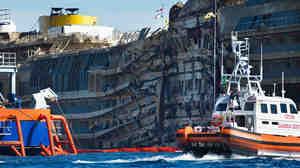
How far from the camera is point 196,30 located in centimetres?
8012

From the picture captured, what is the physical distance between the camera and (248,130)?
50812 millimetres

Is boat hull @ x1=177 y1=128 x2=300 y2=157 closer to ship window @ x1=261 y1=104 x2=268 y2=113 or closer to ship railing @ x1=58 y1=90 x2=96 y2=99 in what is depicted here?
ship window @ x1=261 y1=104 x2=268 y2=113

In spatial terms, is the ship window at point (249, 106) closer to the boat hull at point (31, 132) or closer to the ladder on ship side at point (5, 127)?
the boat hull at point (31, 132)

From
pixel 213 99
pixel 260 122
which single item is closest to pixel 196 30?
pixel 213 99

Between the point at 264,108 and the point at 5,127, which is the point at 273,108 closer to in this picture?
the point at 264,108

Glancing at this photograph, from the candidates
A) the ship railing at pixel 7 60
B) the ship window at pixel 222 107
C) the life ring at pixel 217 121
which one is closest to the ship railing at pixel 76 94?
the ship railing at pixel 7 60

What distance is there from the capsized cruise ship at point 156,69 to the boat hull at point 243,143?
21554 mm

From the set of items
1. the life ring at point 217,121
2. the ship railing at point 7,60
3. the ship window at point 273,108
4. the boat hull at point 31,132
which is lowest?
the boat hull at point 31,132

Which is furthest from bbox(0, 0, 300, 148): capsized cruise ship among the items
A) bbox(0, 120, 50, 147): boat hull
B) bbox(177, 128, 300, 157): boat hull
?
bbox(177, 128, 300, 157): boat hull

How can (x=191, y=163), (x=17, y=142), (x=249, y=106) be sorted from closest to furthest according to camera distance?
1. (x=191, y=163)
2. (x=249, y=106)
3. (x=17, y=142)

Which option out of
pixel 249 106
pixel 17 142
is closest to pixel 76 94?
pixel 17 142

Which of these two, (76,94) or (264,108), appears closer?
(264,108)

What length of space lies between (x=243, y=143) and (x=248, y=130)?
3.87 feet

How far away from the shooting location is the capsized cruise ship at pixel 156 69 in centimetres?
7419
